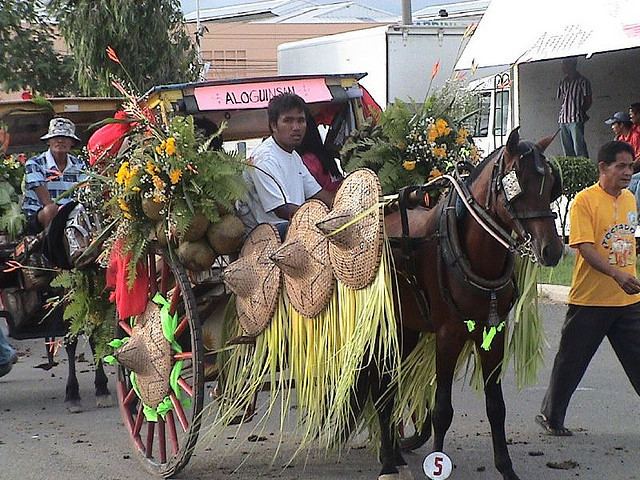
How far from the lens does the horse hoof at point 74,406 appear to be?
8.06m

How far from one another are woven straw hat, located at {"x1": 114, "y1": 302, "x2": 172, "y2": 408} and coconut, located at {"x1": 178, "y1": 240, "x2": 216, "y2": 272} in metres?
0.53

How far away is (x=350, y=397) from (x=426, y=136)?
1.54 meters

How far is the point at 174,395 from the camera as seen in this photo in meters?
6.12

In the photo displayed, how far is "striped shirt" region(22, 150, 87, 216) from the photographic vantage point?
27.0 ft

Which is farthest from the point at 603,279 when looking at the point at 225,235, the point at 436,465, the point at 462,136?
the point at 225,235

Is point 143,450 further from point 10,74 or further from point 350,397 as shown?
point 10,74

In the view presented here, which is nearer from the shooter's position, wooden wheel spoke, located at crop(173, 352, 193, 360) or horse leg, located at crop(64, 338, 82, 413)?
wooden wheel spoke, located at crop(173, 352, 193, 360)

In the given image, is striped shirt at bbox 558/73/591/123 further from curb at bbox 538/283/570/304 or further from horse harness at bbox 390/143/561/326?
horse harness at bbox 390/143/561/326

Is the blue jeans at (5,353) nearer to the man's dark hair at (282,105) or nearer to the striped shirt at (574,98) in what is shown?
the man's dark hair at (282,105)

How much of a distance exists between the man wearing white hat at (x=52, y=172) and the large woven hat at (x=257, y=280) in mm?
2754

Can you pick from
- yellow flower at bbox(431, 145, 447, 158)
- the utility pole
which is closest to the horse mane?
yellow flower at bbox(431, 145, 447, 158)

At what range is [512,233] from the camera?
5.10 m

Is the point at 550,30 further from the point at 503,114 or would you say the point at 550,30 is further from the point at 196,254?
the point at 196,254

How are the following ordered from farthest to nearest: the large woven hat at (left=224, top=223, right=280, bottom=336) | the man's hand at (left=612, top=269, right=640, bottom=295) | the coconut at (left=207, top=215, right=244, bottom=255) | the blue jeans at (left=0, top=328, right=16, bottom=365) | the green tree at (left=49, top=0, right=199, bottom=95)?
the green tree at (left=49, top=0, right=199, bottom=95)
the blue jeans at (left=0, top=328, right=16, bottom=365)
the man's hand at (left=612, top=269, right=640, bottom=295)
the coconut at (left=207, top=215, right=244, bottom=255)
the large woven hat at (left=224, top=223, right=280, bottom=336)
